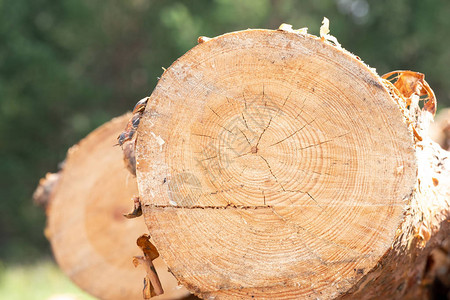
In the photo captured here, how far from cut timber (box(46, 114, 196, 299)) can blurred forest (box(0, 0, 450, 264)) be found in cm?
338

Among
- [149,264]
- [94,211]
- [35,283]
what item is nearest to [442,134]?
[149,264]

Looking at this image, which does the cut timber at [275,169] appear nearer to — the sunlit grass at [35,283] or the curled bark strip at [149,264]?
the curled bark strip at [149,264]

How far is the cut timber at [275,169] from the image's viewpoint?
1477 millimetres

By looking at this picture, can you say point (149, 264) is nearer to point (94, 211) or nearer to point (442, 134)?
point (94, 211)

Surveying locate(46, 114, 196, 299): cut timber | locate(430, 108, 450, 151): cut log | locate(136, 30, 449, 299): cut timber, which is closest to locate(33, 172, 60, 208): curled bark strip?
locate(46, 114, 196, 299): cut timber

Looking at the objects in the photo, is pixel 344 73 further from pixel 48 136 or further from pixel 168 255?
pixel 48 136

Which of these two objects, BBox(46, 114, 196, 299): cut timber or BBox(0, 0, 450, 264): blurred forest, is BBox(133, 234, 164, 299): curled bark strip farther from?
BBox(0, 0, 450, 264): blurred forest

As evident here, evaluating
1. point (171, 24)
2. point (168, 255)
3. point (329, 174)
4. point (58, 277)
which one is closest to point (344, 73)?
point (329, 174)

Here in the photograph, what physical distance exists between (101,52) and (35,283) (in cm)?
380

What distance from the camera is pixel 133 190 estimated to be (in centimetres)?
295

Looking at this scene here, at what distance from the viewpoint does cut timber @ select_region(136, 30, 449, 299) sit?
58.1 inches

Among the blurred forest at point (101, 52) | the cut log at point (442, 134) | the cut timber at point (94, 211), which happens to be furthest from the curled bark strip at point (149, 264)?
the blurred forest at point (101, 52)

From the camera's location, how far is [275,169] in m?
1.52

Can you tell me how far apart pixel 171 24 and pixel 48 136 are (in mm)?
2457
